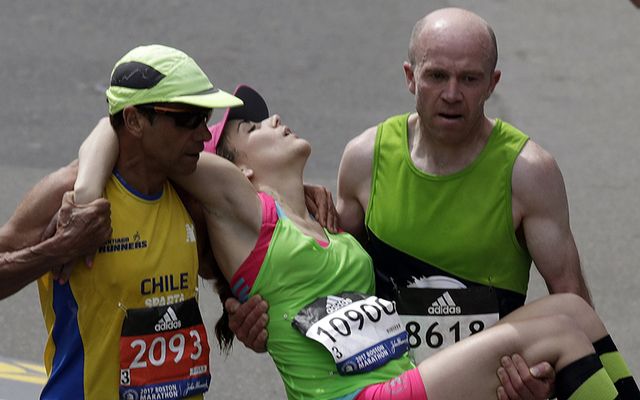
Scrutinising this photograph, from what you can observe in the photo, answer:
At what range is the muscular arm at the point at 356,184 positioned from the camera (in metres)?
5.86

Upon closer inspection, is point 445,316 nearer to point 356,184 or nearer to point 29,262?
point 356,184

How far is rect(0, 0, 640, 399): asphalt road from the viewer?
33.6ft

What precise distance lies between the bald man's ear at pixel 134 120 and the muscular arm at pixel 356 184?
118cm

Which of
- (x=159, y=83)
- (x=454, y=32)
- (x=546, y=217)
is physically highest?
(x=454, y=32)

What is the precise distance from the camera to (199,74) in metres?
5.00

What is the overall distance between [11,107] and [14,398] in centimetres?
495

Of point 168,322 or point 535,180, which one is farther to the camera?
point 535,180

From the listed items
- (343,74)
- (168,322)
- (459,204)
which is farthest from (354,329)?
(343,74)

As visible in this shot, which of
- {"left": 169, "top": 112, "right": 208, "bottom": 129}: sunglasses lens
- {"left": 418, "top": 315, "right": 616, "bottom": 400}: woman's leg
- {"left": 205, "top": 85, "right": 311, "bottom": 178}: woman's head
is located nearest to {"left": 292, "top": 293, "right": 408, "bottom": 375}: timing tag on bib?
{"left": 418, "top": 315, "right": 616, "bottom": 400}: woman's leg

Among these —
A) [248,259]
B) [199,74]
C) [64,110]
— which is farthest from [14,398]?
[64,110]

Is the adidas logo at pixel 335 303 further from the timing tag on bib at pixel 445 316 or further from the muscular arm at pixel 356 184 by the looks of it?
the muscular arm at pixel 356 184

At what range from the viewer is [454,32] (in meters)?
5.47

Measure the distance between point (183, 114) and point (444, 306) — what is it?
1.35 metres

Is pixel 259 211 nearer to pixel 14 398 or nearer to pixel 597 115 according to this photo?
pixel 14 398
